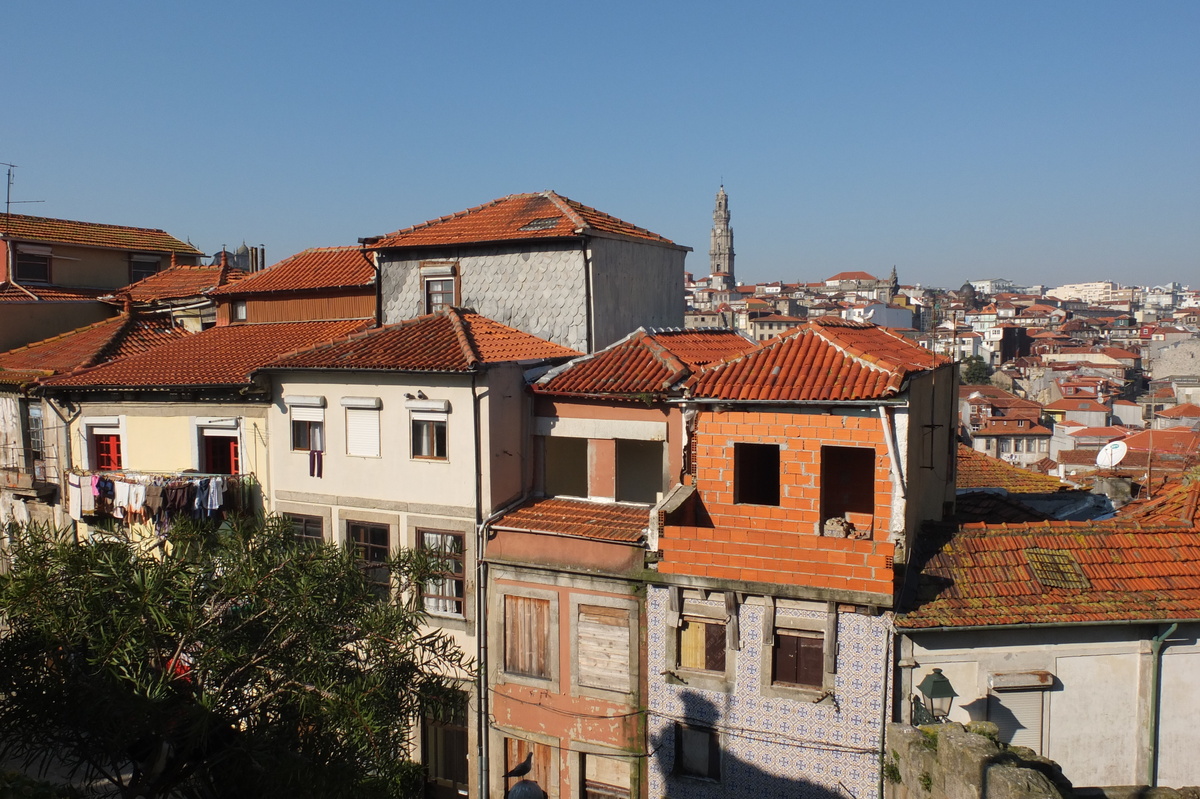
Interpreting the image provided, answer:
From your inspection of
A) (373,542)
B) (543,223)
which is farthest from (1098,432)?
(373,542)

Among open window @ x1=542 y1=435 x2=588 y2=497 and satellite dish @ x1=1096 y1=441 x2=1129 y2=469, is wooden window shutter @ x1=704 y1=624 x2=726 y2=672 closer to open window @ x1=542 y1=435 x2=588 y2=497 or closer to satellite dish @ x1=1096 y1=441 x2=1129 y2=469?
open window @ x1=542 y1=435 x2=588 y2=497

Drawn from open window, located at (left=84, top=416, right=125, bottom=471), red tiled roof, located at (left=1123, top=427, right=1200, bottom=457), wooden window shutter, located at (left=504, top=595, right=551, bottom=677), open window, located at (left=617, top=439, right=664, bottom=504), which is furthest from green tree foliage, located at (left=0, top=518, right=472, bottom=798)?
red tiled roof, located at (left=1123, top=427, right=1200, bottom=457)

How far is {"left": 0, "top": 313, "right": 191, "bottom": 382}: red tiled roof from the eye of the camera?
22891mm

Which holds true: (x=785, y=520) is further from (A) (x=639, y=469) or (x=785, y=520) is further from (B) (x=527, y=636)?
(B) (x=527, y=636)

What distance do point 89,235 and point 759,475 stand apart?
26.6 m

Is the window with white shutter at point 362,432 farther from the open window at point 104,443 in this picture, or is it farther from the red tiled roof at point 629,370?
the open window at point 104,443

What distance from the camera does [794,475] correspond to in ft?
51.1

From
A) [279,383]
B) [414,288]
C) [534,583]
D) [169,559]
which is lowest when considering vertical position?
[534,583]

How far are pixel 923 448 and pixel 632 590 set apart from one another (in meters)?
5.94

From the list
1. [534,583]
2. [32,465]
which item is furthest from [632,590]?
[32,465]

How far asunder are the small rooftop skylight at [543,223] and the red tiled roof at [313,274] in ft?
15.0

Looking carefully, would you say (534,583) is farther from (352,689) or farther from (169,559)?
(169,559)

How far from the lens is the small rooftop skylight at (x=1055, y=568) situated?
49.1 feet

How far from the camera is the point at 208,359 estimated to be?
2105cm
